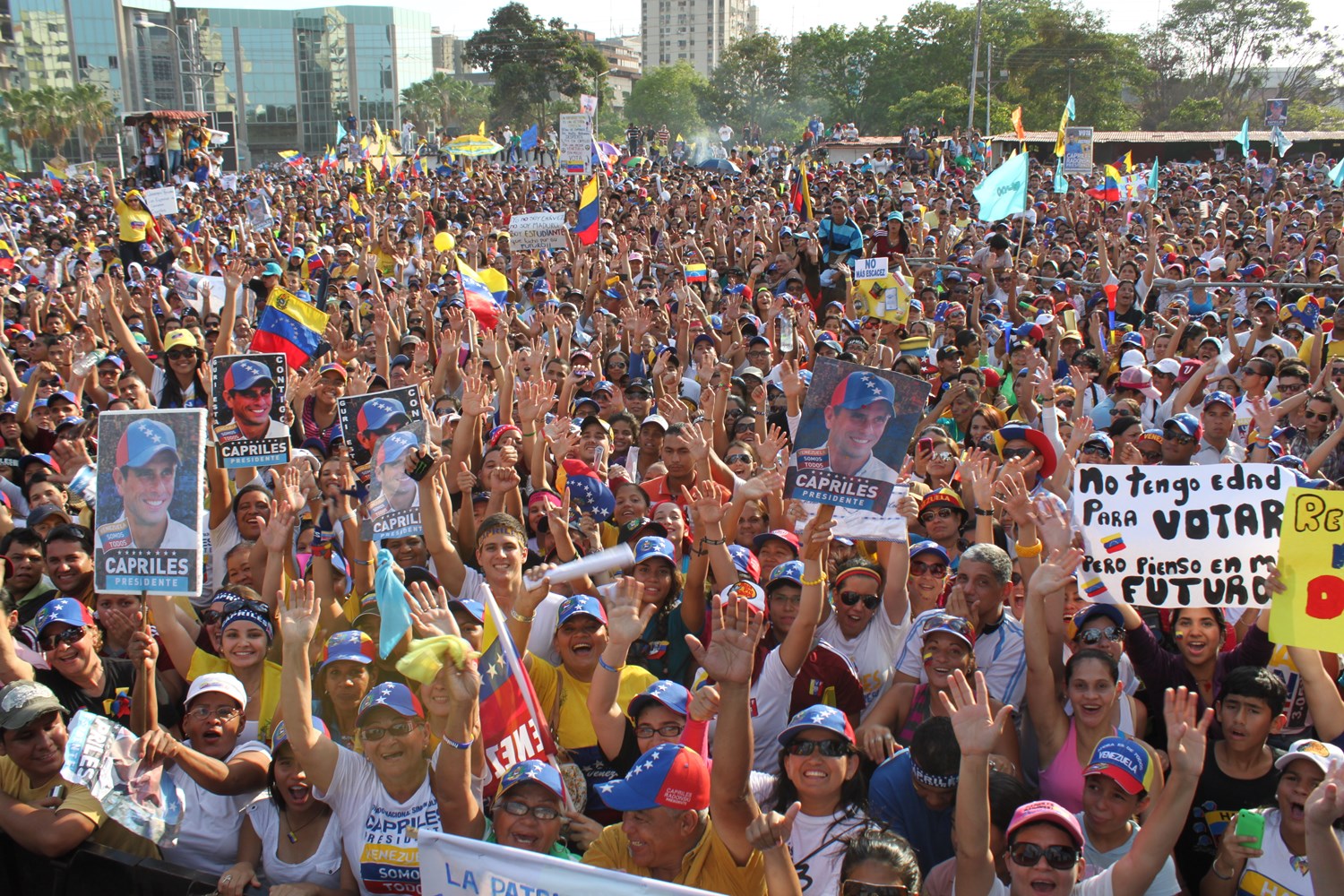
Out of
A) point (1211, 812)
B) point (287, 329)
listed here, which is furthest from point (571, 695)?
point (287, 329)

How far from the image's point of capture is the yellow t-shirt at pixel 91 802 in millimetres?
4086

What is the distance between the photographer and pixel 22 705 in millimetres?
3998

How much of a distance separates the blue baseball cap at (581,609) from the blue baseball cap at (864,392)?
1.34 m

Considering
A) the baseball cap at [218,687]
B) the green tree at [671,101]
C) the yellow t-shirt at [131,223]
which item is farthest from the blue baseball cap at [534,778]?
the green tree at [671,101]

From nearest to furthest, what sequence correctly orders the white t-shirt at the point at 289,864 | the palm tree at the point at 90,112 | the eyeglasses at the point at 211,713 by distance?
the white t-shirt at the point at 289,864 < the eyeglasses at the point at 211,713 < the palm tree at the point at 90,112

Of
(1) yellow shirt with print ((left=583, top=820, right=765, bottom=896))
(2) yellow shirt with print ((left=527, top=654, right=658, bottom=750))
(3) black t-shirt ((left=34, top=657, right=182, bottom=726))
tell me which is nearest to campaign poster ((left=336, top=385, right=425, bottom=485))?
(3) black t-shirt ((left=34, top=657, right=182, bottom=726))

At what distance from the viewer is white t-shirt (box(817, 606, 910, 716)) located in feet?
15.7

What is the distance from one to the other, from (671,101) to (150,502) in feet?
371

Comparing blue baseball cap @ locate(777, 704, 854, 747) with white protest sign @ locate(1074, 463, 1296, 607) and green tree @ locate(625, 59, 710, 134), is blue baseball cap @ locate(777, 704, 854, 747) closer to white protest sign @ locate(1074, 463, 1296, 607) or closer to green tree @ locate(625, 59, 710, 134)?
white protest sign @ locate(1074, 463, 1296, 607)

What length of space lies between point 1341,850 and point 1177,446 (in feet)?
13.3

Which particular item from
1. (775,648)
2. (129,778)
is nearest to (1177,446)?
(775,648)

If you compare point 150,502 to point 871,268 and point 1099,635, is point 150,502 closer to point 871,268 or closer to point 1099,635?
point 1099,635

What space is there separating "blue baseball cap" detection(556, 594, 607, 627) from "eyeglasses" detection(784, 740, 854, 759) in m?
1.22

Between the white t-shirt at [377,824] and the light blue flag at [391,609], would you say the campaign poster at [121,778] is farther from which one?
the light blue flag at [391,609]
